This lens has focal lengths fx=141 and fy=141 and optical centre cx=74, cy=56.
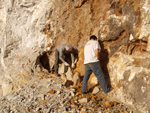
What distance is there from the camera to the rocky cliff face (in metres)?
2.84

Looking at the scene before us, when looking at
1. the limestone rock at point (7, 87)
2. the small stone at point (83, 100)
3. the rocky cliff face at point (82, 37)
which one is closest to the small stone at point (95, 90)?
the rocky cliff face at point (82, 37)

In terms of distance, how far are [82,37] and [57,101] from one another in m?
2.16

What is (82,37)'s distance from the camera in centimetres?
426

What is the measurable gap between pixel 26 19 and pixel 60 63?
6.52ft

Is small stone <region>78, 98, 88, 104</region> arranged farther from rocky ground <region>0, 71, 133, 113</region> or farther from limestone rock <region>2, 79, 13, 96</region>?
limestone rock <region>2, 79, 13, 96</region>

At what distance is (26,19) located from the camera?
4.88 m

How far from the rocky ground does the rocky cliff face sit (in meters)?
0.38

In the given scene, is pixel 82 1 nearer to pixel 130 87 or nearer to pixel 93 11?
pixel 93 11

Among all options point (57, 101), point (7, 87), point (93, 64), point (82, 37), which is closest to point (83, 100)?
point (57, 101)

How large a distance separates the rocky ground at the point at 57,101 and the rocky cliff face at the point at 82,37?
0.38 metres

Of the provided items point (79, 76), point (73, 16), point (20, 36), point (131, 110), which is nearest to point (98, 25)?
point (73, 16)

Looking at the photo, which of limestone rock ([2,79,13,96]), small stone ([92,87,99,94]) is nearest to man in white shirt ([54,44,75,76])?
small stone ([92,87,99,94])

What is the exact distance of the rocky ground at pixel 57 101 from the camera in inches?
102

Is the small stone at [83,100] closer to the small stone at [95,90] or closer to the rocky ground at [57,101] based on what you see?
the rocky ground at [57,101]
